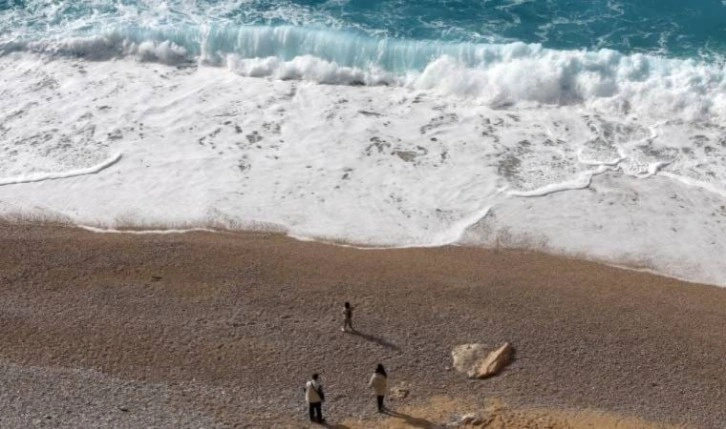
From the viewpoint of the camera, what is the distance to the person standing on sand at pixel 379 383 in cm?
1423

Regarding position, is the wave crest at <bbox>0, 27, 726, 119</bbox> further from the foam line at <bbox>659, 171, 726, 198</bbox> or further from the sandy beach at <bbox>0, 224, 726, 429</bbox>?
the sandy beach at <bbox>0, 224, 726, 429</bbox>

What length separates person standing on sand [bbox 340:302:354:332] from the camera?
16188 millimetres

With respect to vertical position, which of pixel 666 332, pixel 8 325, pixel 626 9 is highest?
pixel 626 9

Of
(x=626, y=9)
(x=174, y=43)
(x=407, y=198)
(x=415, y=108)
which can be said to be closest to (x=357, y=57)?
(x=415, y=108)

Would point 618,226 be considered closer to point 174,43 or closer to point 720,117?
point 720,117

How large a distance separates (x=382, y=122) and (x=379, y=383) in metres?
11.9

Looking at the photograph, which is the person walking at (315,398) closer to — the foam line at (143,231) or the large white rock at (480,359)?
the large white rock at (480,359)

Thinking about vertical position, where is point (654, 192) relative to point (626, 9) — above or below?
below

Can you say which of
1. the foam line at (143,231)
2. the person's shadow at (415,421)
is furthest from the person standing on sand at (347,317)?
the foam line at (143,231)

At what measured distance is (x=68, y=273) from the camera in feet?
58.4

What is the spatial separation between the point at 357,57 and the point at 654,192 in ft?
36.1

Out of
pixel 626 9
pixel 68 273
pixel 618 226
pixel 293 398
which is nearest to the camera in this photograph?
pixel 293 398

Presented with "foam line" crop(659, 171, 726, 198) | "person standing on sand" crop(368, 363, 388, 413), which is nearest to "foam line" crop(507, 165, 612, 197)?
"foam line" crop(659, 171, 726, 198)

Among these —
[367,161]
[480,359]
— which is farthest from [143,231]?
[480,359]
